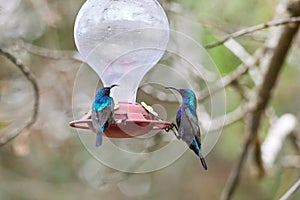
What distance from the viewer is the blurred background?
305 centimetres

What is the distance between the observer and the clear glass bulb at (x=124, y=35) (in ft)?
6.12

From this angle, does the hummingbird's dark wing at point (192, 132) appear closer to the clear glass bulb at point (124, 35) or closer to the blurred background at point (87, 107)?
the clear glass bulb at point (124, 35)

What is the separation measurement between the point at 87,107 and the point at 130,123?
626 mm

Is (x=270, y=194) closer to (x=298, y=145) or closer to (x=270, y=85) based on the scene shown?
(x=298, y=145)

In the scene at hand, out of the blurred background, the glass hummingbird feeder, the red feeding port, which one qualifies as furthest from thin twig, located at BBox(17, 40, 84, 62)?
the red feeding port

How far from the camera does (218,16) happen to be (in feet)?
12.3

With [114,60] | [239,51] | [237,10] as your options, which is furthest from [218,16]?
[114,60]

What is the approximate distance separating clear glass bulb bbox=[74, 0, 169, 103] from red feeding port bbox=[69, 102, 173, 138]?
0.18 m

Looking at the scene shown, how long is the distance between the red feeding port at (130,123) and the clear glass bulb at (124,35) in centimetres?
18

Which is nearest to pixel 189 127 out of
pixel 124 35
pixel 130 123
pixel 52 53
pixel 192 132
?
pixel 192 132

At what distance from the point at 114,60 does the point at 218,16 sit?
76.4 inches

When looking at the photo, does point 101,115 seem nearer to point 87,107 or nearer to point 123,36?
point 123,36

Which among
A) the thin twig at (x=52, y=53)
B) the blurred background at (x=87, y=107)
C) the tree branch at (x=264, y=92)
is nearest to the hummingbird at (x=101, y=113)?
the blurred background at (x=87, y=107)

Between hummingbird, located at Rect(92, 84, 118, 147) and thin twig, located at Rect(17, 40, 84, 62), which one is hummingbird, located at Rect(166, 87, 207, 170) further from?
thin twig, located at Rect(17, 40, 84, 62)
